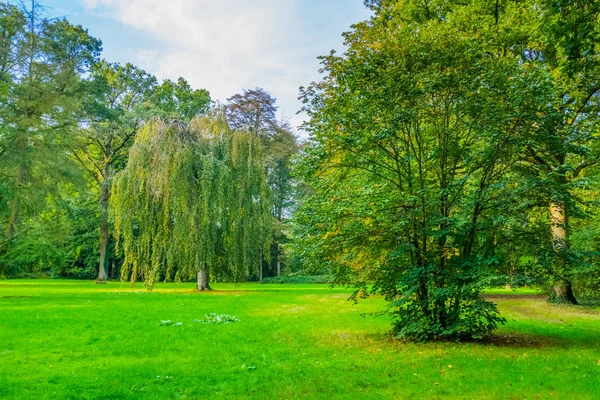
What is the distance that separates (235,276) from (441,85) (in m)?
12.7

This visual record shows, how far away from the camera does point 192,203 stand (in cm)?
1647

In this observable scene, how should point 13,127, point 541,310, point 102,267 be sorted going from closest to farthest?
point 541,310
point 13,127
point 102,267

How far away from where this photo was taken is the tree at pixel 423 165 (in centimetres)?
638

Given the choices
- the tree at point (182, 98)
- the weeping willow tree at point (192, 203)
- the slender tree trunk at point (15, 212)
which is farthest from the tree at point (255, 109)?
the slender tree trunk at point (15, 212)

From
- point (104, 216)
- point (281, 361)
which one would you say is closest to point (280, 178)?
point (104, 216)

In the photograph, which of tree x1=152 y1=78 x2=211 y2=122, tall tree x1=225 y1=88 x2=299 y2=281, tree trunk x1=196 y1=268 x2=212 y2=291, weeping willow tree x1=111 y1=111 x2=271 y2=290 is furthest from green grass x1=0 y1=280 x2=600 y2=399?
tall tree x1=225 y1=88 x2=299 y2=281

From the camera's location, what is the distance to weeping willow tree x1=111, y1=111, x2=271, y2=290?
1584cm

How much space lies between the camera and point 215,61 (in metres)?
15.7

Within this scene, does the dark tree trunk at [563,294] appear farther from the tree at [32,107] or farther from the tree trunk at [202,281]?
the tree at [32,107]

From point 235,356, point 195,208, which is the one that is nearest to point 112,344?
point 235,356

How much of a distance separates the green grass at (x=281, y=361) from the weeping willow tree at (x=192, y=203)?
22.5 feet

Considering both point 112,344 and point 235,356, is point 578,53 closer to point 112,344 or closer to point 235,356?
point 235,356

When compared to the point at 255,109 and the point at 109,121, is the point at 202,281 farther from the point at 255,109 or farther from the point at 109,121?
the point at 255,109

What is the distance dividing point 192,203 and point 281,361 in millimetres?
11953
